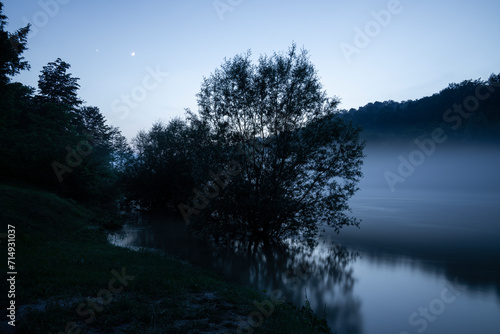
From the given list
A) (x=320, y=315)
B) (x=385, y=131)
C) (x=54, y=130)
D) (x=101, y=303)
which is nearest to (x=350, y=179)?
(x=320, y=315)

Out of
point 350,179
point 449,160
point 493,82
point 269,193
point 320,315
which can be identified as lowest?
point 320,315

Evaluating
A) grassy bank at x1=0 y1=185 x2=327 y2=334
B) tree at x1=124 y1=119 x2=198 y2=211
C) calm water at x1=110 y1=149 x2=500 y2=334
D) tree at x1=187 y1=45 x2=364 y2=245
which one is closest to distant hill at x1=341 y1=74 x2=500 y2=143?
tree at x1=124 y1=119 x2=198 y2=211

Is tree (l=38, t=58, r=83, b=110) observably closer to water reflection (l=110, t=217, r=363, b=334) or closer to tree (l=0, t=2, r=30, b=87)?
tree (l=0, t=2, r=30, b=87)

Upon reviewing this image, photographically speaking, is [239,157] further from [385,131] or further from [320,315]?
[385,131]

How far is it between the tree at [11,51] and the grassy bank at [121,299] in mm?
24810

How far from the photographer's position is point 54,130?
4156cm

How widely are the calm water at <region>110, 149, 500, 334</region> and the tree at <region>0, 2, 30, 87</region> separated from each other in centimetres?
2090

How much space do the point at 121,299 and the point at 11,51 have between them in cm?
3406

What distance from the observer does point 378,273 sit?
19.7 metres

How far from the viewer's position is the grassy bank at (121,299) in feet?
25.0

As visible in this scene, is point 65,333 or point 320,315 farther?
point 320,315

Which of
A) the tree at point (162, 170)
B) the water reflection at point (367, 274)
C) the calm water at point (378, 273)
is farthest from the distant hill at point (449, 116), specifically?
the water reflection at point (367, 274)

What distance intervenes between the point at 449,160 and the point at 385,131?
35.3 meters

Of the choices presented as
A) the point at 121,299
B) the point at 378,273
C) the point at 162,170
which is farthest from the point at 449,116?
the point at 121,299
